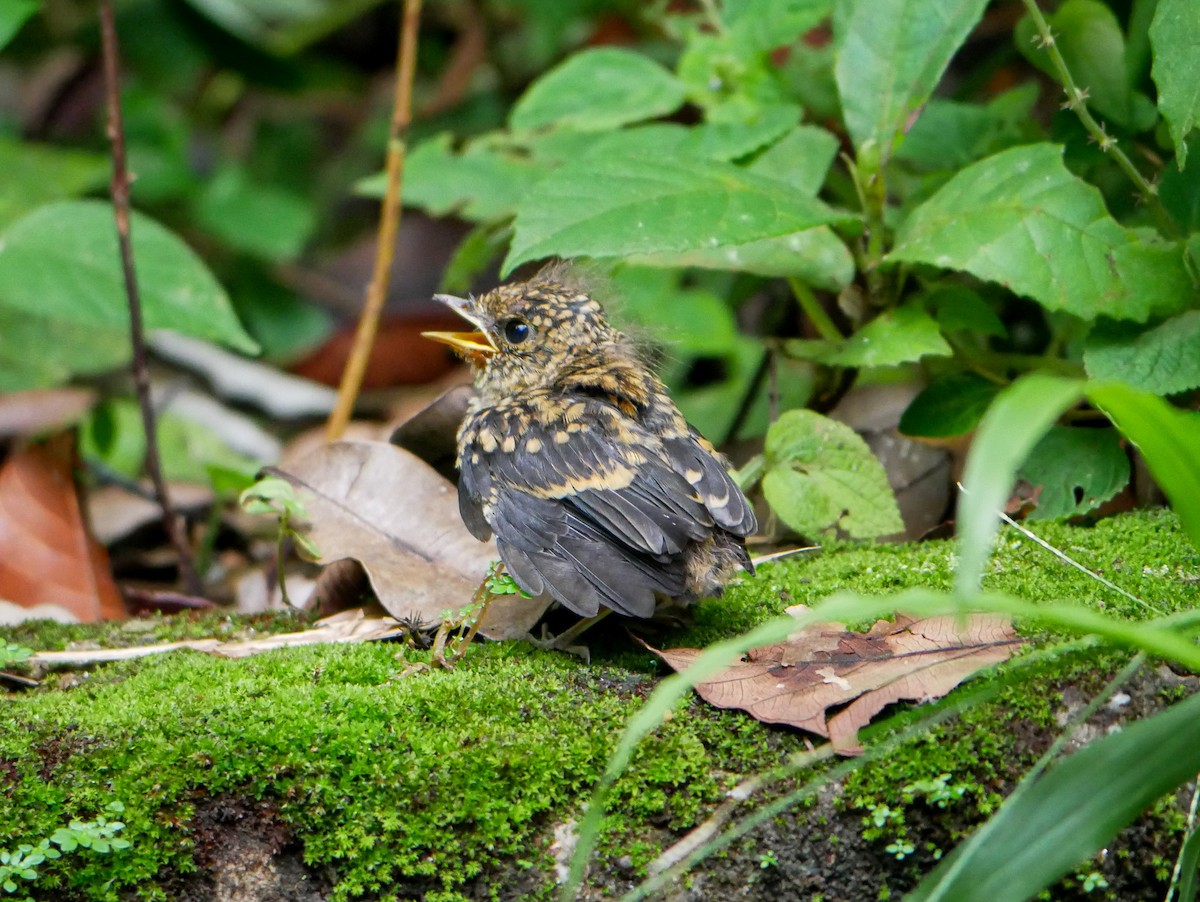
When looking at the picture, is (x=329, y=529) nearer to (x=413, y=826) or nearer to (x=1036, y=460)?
(x=413, y=826)

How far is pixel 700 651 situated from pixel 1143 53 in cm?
243

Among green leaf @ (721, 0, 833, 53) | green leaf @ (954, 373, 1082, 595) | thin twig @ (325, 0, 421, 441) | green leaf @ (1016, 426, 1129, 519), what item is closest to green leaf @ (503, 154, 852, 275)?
green leaf @ (1016, 426, 1129, 519)

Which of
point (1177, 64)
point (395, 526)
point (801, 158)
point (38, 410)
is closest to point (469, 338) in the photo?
point (395, 526)

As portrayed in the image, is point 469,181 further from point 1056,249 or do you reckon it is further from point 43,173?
point 43,173

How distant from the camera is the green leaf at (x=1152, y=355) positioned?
3.17m

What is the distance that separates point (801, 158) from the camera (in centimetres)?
395

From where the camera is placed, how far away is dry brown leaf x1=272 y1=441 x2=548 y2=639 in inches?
129

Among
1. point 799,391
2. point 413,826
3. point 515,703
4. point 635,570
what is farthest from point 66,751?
point 799,391

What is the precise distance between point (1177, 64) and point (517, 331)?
6.10 ft

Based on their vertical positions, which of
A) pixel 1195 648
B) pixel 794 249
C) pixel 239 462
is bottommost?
pixel 239 462

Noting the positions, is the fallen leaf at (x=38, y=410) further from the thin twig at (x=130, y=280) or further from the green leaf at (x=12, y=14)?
the green leaf at (x=12, y=14)

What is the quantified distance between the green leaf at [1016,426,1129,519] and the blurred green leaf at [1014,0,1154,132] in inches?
39.8

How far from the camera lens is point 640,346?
3.88 meters

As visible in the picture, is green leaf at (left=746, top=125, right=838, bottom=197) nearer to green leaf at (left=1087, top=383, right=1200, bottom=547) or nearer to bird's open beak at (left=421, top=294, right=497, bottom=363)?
bird's open beak at (left=421, top=294, right=497, bottom=363)
